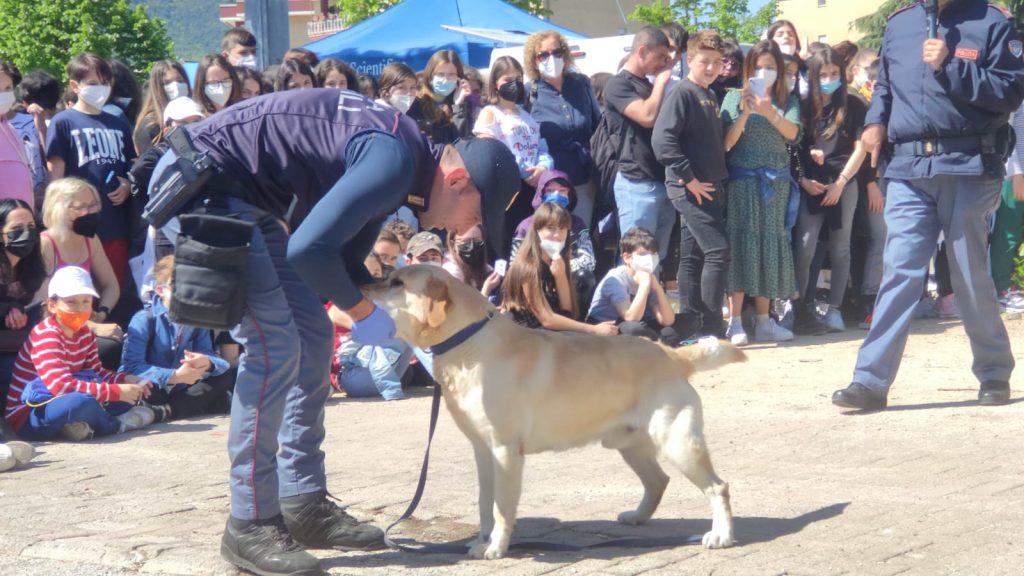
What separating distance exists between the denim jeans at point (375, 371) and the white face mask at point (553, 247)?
1165 millimetres

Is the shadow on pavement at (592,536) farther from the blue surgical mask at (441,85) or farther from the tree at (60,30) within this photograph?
the tree at (60,30)

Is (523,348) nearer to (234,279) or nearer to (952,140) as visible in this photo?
(234,279)

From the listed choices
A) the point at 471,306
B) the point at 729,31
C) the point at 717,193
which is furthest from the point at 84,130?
the point at 729,31

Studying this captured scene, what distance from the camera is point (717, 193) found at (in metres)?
9.27

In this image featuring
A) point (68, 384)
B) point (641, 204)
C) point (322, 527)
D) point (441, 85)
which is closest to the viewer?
point (322, 527)

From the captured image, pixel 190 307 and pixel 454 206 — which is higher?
pixel 454 206

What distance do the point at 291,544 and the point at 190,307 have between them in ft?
2.93

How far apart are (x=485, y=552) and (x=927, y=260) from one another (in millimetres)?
3470

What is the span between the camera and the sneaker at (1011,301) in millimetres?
10570

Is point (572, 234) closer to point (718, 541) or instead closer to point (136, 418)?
point (136, 418)

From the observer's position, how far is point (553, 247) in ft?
28.0

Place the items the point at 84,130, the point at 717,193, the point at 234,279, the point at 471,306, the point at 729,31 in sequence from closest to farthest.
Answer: the point at 234,279 < the point at 471,306 < the point at 84,130 < the point at 717,193 < the point at 729,31

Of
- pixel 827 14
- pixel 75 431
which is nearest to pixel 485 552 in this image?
pixel 75 431

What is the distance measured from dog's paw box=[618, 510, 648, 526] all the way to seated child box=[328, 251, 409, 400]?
3.30 m
